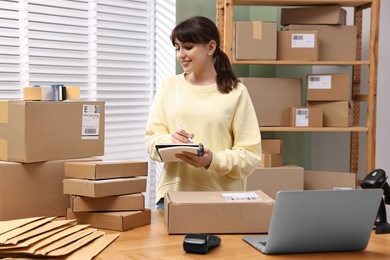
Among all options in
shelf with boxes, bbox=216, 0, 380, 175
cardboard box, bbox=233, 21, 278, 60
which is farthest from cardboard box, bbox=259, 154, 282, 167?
cardboard box, bbox=233, 21, 278, 60

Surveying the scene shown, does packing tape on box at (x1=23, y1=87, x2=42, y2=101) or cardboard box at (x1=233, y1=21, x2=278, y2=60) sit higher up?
cardboard box at (x1=233, y1=21, x2=278, y2=60)

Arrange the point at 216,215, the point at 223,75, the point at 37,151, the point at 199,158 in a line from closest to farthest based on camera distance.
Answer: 1. the point at 216,215
2. the point at 37,151
3. the point at 199,158
4. the point at 223,75

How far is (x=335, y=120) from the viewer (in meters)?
3.36

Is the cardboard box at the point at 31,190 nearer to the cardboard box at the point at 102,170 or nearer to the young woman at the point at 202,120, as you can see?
the cardboard box at the point at 102,170

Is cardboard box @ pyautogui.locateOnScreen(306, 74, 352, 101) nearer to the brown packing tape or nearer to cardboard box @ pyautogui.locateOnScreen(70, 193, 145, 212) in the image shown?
cardboard box @ pyautogui.locateOnScreen(70, 193, 145, 212)

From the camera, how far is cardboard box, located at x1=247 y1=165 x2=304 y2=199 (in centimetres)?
328

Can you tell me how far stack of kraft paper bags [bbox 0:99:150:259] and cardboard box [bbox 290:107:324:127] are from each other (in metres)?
1.52

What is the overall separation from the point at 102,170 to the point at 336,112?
1.89 metres

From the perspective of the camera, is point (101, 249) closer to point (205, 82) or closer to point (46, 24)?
point (205, 82)

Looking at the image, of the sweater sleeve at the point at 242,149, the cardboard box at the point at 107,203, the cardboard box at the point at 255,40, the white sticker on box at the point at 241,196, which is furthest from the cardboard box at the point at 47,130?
the cardboard box at the point at 255,40

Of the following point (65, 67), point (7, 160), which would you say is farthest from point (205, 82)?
point (65, 67)

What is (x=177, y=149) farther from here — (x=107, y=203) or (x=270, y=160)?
(x=270, y=160)

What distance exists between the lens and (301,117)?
3.34m

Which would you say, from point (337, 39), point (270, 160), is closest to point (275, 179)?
point (270, 160)
